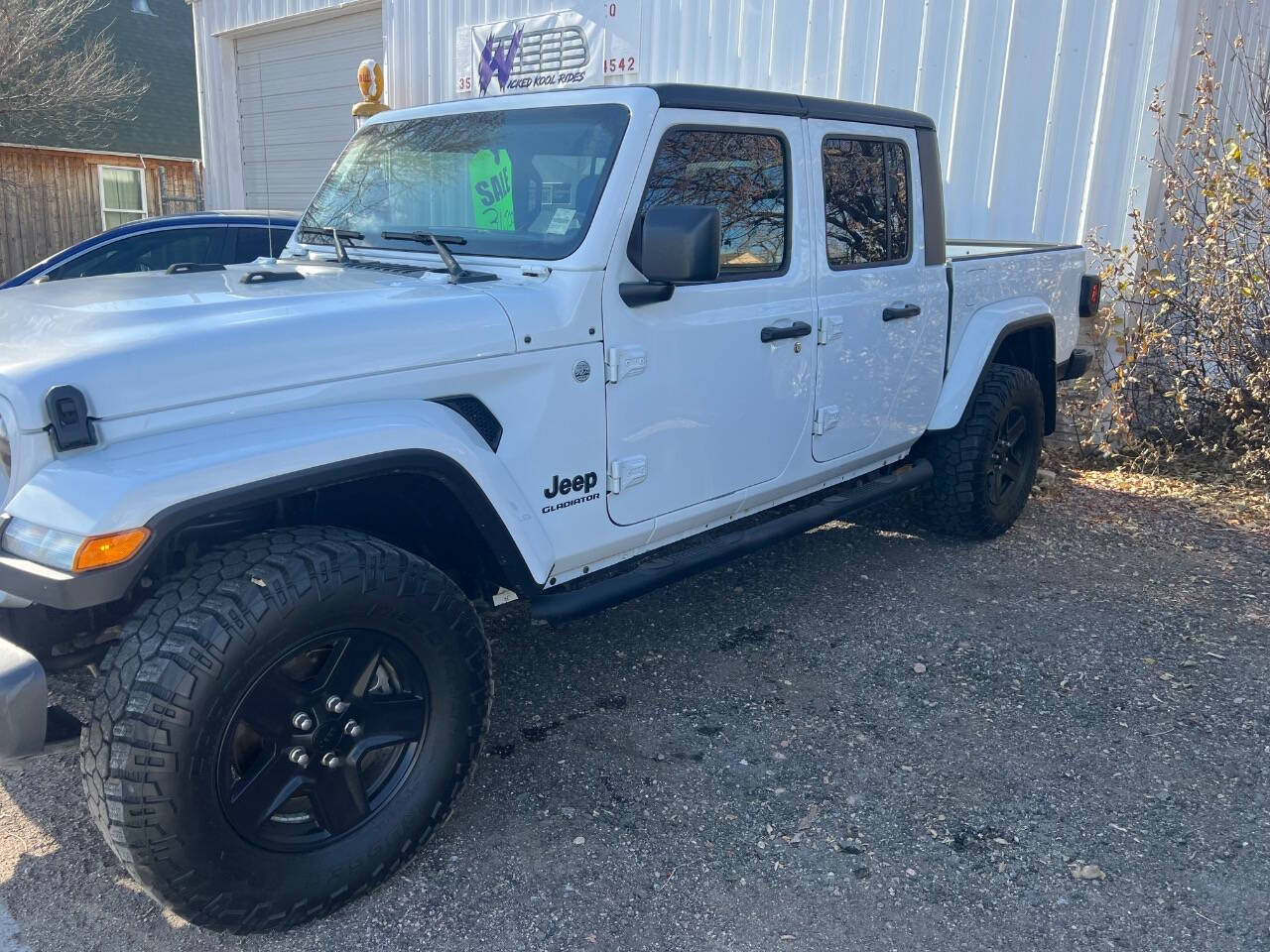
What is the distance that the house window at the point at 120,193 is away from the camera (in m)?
18.2

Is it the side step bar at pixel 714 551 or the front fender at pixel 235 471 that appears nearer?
the front fender at pixel 235 471

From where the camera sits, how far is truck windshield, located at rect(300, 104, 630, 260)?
10.7 ft

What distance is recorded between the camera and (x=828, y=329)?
4.00m

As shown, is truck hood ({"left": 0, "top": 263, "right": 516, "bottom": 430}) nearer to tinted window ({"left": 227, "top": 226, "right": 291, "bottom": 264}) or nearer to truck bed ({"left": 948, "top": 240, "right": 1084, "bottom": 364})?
truck bed ({"left": 948, "top": 240, "right": 1084, "bottom": 364})

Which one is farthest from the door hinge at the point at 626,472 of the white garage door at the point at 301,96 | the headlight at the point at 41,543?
the white garage door at the point at 301,96

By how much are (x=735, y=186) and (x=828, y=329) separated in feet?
2.28

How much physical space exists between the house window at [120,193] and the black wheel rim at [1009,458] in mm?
17350

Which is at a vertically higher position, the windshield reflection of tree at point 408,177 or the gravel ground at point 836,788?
the windshield reflection of tree at point 408,177

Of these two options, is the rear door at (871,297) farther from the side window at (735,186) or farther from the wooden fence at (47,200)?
the wooden fence at (47,200)

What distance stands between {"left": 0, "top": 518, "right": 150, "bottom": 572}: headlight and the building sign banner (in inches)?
268

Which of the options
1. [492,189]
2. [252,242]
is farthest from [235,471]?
[252,242]

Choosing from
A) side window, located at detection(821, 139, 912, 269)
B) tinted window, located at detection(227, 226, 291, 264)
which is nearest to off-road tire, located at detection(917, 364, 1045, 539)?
side window, located at detection(821, 139, 912, 269)

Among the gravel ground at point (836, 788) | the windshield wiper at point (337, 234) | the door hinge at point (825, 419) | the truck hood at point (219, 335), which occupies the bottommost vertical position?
the gravel ground at point (836, 788)

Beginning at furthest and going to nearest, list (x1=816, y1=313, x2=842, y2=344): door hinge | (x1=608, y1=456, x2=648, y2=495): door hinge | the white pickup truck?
(x1=816, y1=313, x2=842, y2=344): door hinge
(x1=608, y1=456, x2=648, y2=495): door hinge
the white pickup truck
